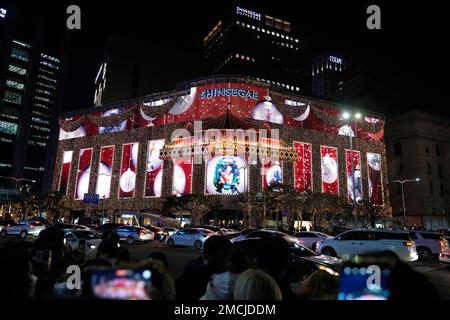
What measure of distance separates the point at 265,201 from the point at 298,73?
3845 inches

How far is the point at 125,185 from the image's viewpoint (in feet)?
195

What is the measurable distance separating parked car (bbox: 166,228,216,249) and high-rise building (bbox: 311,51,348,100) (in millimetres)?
132239

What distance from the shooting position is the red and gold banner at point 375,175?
60.9 metres

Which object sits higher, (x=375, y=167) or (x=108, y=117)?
(x=108, y=117)

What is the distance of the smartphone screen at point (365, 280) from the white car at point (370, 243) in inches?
595

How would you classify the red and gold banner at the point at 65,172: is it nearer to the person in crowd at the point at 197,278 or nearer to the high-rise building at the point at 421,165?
the high-rise building at the point at 421,165

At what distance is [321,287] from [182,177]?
51.8 metres

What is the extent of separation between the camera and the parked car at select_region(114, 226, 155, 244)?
1201 inches

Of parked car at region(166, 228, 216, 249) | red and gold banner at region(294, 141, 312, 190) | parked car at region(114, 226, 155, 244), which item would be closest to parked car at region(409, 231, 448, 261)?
parked car at region(166, 228, 216, 249)

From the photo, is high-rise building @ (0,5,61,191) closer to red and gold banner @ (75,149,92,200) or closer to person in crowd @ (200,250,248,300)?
red and gold banner @ (75,149,92,200)

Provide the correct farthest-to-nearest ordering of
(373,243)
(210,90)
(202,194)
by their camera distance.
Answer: (210,90)
(202,194)
(373,243)
